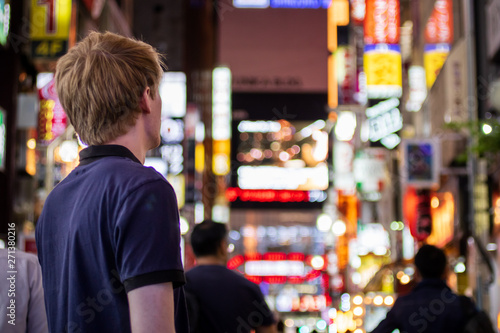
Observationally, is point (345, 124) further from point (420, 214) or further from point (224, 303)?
point (224, 303)

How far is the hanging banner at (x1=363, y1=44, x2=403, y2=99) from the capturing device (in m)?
20.8

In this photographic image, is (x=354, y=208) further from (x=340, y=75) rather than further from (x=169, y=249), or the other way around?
(x=169, y=249)

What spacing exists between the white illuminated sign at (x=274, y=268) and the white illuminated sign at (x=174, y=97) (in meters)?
17.9

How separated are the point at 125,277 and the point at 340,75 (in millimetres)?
25926

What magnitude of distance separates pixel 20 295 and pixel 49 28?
10.5 meters

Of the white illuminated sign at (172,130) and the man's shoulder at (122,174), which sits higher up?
the white illuminated sign at (172,130)

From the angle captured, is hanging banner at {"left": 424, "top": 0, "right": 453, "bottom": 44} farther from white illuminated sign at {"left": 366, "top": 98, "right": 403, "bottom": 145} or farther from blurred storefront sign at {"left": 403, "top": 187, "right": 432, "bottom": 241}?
blurred storefront sign at {"left": 403, "top": 187, "right": 432, "bottom": 241}

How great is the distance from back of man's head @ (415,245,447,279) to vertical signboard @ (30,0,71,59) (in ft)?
30.1

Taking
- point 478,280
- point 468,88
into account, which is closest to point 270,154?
point 468,88

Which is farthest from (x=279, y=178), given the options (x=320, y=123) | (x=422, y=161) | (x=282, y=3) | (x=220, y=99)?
(x=422, y=161)

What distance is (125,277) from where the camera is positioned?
2.00 m

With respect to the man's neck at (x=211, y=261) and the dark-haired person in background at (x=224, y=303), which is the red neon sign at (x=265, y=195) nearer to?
the man's neck at (x=211, y=261)

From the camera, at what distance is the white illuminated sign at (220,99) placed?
34000 millimetres

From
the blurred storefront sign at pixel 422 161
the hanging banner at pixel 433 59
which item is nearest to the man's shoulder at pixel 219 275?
the blurred storefront sign at pixel 422 161
